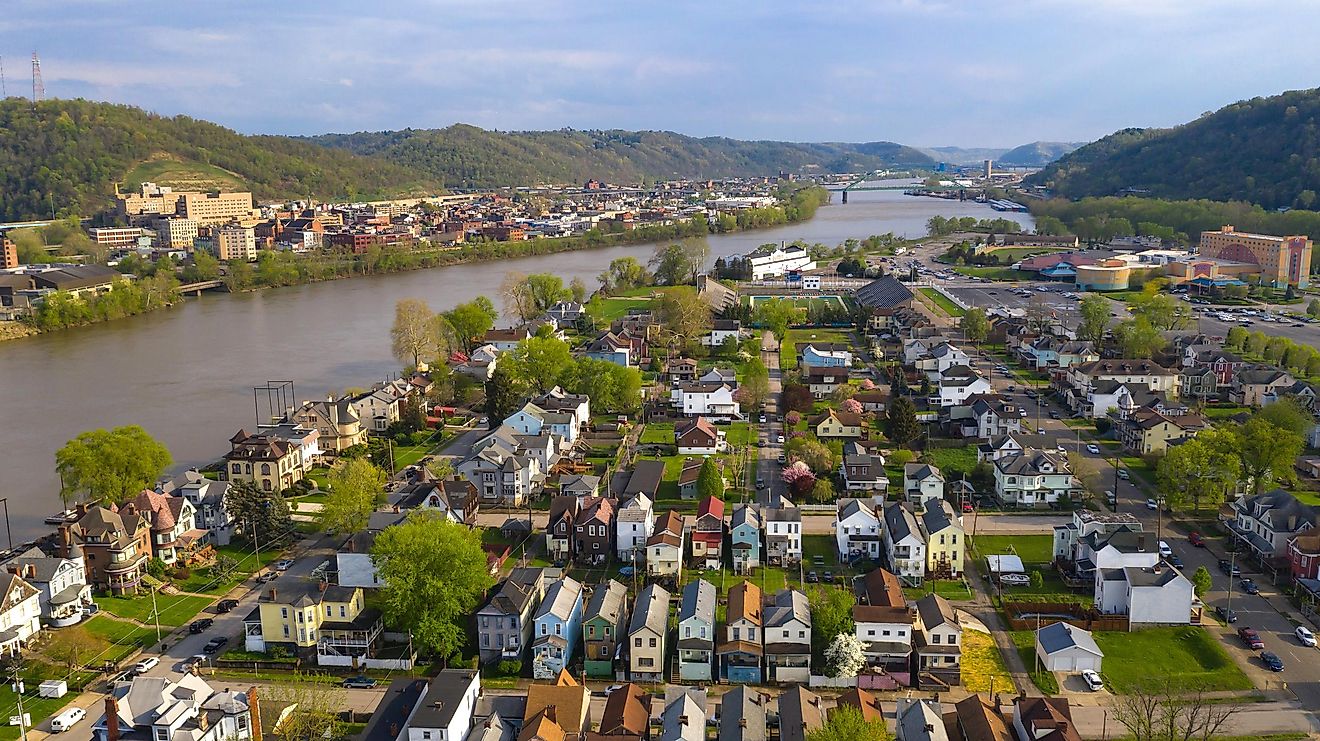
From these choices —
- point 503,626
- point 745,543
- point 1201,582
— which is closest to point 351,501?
point 503,626

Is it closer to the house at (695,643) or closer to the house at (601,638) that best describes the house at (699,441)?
the house at (601,638)

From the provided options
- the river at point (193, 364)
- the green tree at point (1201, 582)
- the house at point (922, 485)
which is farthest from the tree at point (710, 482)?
the river at point (193, 364)

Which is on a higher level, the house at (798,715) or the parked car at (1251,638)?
the house at (798,715)

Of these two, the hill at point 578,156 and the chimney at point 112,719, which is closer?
the chimney at point 112,719

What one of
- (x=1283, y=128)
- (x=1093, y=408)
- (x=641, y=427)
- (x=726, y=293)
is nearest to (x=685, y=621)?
(x=641, y=427)

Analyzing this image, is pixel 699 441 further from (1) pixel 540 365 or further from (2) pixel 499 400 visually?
(1) pixel 540 365
